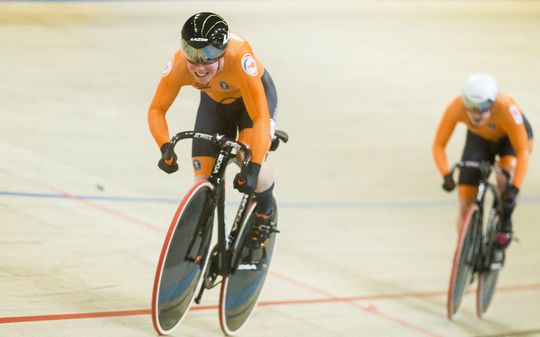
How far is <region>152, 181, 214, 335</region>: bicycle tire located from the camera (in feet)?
10.8

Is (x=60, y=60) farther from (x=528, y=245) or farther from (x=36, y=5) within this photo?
(x=528, y=245)

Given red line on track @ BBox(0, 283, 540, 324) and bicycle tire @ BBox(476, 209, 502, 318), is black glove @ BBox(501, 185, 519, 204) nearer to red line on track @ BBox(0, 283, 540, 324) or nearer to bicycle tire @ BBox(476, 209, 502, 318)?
bicycle tire @ BBox(476, 209, 502, 318)

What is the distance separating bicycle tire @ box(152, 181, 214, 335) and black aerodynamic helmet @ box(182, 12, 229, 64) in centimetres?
46

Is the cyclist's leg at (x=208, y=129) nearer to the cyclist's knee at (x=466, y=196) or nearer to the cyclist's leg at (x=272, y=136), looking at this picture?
the cyclist's leg at (x=272, y=136)

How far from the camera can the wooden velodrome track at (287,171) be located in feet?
14.0

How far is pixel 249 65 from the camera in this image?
349 cm

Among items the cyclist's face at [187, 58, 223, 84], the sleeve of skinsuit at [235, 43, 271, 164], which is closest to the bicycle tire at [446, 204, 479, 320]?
the sleeve of skinsuit at [235, 43, 271, 164]

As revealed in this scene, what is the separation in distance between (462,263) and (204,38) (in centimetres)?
230

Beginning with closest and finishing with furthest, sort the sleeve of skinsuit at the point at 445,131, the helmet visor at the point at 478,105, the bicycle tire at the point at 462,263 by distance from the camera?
the helmet visor at the point at 478,105
the bicycle tire at the point at 462,263
the sleeve of skinsuit at the point at 445,131

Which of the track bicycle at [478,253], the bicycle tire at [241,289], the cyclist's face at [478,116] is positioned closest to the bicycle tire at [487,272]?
the track bicycle at [478,253]

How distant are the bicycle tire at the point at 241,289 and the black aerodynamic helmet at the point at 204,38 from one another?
2.45 ft

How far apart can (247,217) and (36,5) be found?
5.52 metres

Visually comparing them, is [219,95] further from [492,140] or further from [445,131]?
[492,140]

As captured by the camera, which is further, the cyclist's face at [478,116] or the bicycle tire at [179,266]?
the cyclist's face at [478,116]
